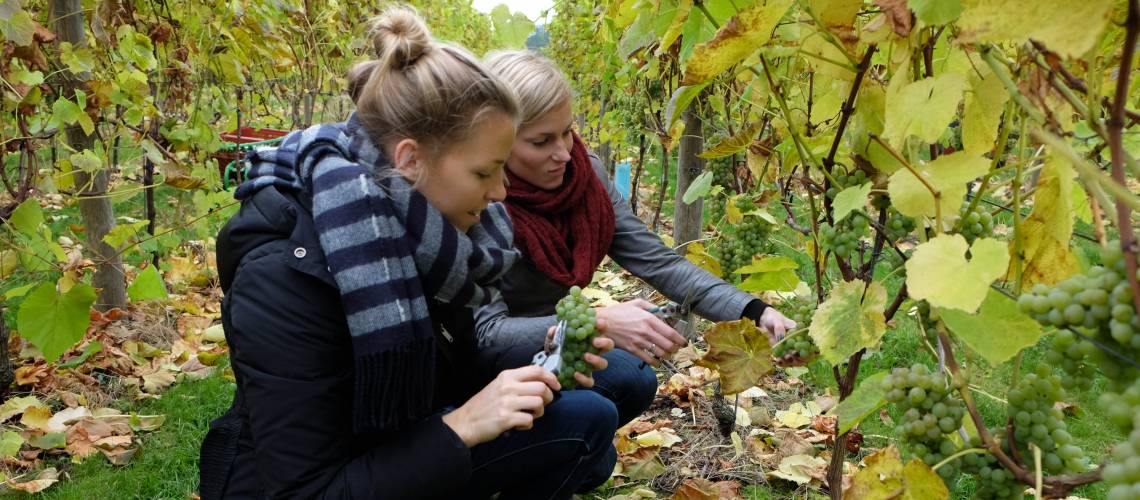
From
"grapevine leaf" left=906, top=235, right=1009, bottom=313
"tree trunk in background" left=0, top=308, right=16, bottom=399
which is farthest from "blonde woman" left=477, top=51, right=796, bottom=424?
"tree trunk in background" left=0, top=308, right=16, bottom=399

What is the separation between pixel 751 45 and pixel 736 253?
141 centimetres

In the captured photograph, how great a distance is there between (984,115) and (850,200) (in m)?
0.18

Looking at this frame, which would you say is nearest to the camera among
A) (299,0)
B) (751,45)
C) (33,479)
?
(751,45)

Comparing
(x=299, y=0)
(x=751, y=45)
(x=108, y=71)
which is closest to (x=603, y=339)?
(x=751, y=45)

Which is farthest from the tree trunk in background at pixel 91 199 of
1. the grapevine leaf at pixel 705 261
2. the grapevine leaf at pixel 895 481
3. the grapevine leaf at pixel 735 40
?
the grapevine leaf at pixel 895 481

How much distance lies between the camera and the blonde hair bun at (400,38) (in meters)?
1.60

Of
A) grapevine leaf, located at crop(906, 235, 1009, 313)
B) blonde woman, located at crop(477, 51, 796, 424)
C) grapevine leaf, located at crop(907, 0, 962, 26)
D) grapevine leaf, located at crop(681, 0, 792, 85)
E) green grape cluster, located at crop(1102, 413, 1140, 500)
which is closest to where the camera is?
→ green grape cluster, located at crop(1102, 413, 1140, 500)

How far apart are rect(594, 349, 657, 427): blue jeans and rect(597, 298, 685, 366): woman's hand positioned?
12.1 inches

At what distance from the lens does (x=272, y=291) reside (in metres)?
1.49

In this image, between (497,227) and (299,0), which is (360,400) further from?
(299,0)

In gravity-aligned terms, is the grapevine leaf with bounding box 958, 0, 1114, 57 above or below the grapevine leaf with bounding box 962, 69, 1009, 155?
above

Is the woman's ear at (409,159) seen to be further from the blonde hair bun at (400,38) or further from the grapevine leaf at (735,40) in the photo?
the grapevine leaf at (735,40)

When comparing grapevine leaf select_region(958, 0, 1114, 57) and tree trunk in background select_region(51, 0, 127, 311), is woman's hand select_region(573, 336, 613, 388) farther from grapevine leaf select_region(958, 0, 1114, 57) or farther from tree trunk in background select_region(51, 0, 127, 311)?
tree trunk in background select_region(51, 0, 127, 311)

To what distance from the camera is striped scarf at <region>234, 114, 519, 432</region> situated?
1.49 meters
